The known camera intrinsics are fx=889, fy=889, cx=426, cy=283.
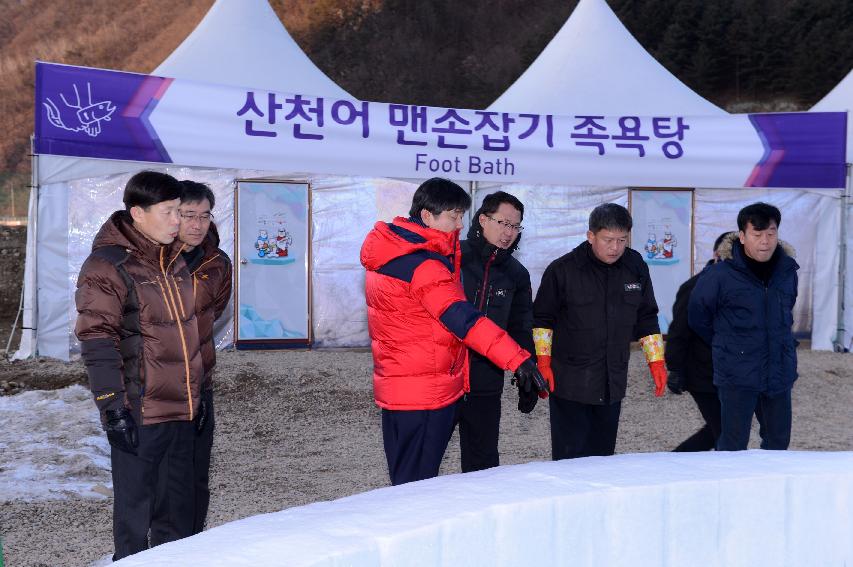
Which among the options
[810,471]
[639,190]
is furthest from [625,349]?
[639,190]

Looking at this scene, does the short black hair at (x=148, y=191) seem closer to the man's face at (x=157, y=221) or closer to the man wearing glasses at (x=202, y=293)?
the man's face at (x=157, y=221)

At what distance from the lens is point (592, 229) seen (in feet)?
12.4

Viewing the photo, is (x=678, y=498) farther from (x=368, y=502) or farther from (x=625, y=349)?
(x=625, y=349)

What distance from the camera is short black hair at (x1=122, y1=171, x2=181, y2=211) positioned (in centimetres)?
293

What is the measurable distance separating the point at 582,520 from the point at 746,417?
253 centimetres

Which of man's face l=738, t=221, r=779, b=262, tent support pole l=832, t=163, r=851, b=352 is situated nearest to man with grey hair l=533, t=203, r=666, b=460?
man's face l=738, t=221, r=779, b=262

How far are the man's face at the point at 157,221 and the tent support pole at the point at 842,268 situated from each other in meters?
8.86

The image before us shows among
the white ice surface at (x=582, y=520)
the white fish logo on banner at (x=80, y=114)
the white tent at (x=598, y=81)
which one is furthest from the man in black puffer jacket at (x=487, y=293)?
the white tent at (x=598, y=81)

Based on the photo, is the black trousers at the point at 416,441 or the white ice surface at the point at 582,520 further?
the black trousers at the point at 416,441

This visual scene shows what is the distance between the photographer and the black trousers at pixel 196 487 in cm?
316

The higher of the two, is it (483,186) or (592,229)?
(483,186)

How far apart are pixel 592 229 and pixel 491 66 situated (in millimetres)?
49882

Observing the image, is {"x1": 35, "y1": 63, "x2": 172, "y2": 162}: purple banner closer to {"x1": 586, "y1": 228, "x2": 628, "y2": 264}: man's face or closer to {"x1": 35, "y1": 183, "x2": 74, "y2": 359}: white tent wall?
{"x1": 35, "y1": 183, "x2": 74, "y2": 359}: white tent wall

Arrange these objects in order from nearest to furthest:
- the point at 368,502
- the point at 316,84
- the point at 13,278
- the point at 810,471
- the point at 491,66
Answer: the point at 368,502 < the point at 810,471 < the point at 316,84 < the point at 13,278 < the point at 491,66
